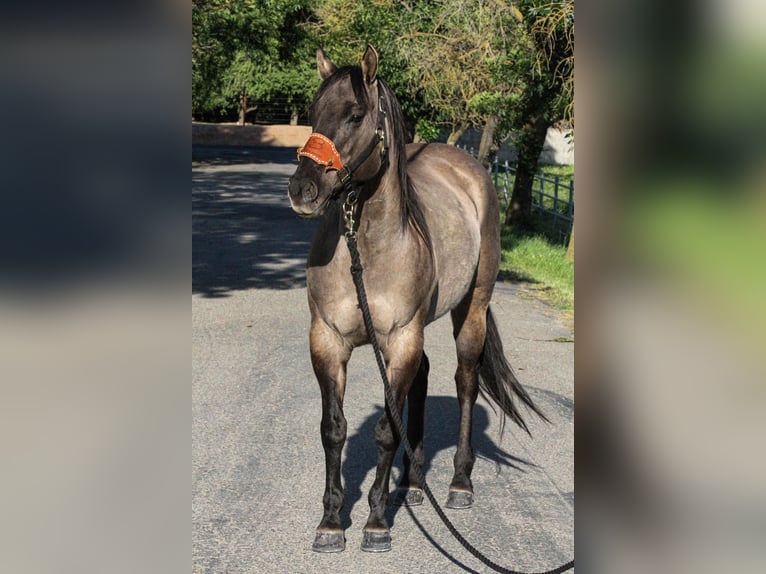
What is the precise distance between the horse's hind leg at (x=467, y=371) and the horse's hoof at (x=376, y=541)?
0.84m

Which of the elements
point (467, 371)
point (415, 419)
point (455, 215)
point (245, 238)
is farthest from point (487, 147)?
point (415, 419)

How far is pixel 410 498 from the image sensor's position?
5699 mm

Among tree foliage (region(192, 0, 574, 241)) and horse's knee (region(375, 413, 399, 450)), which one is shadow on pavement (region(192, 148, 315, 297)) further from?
horse's knee (region(375, 413, 399, 450))

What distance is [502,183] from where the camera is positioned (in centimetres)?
2822

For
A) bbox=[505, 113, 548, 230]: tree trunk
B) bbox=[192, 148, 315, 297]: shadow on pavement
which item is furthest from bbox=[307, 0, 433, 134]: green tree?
bbox=[192, 148, 315, 297]: shadow on pavement

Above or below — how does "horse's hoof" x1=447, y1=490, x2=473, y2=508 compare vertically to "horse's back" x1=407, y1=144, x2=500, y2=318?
below

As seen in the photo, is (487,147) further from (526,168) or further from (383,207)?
(383,207)

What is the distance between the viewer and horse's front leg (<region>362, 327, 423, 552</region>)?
16.1 ft

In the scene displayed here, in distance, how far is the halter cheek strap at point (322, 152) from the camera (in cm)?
428

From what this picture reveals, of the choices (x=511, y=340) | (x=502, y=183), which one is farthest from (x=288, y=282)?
(x=502, y=183)

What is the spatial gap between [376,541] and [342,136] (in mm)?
2065

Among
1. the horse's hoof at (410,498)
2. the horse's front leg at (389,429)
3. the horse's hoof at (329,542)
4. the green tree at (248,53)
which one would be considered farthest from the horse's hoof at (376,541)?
the green tree at (248,53)
